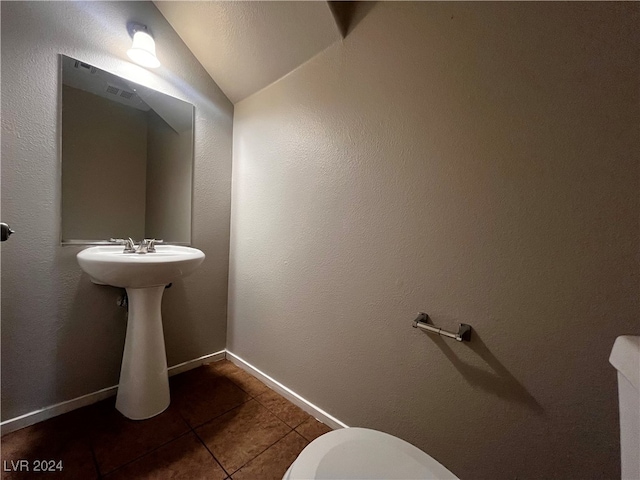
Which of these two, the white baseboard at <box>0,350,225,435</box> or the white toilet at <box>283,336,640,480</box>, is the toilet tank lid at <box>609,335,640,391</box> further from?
the white baseboard at <box>0,350,225,435</box>

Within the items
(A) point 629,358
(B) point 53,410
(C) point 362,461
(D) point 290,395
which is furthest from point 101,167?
(A) point 629,358

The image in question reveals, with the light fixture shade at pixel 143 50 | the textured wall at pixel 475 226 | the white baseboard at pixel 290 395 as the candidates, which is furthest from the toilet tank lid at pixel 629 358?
the light fixture shade at pixel 143 50

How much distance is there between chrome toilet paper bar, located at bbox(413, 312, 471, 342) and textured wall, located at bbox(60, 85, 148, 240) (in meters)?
1.52

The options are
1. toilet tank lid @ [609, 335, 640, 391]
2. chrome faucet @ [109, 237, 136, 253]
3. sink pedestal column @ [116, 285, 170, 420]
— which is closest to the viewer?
toilet tank lid @ [609, 335, 640, 391]

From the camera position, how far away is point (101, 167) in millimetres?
1295

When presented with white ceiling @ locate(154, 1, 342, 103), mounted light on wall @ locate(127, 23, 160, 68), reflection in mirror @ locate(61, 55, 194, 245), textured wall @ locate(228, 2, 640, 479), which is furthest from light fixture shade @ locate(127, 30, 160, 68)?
textured wall @ locate(228, 2, 640, 479)

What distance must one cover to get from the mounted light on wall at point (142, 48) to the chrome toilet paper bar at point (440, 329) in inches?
69.7

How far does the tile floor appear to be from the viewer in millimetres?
936

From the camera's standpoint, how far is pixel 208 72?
1.55 metres

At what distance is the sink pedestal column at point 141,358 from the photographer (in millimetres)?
1166

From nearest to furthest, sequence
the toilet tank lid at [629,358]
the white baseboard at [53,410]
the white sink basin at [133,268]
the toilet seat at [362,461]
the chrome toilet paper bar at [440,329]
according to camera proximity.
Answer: the toilet tank lid at [629,358] → the toilet seat at [362,461] → the chrome toilet paper bar at [440,329] → the white sink basin at [133,268] → the white baseboard at [53,410]

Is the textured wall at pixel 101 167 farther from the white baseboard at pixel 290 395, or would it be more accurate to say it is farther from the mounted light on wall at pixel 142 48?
the white baseboard at pixel 290 395

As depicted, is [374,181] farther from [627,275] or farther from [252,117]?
[252,117]

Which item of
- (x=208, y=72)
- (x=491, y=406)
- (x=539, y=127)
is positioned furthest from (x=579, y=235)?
(x=208, y=72)
